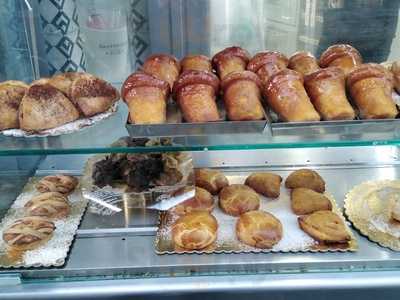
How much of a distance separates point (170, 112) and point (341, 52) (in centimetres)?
50

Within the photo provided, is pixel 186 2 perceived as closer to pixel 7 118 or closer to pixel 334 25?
pixel 334 25

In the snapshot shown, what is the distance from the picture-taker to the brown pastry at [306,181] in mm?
1354

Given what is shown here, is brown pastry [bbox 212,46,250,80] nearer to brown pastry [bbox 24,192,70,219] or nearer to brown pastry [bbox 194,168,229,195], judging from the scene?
brown pastry [bbox 194,168,229,195]

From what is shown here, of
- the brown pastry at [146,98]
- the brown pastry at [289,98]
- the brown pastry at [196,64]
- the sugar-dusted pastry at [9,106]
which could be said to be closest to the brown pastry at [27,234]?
the sugar-dusted pastry at [9,106]

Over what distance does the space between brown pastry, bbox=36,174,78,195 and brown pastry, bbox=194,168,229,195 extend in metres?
0.39

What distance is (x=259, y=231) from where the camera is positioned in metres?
1.15

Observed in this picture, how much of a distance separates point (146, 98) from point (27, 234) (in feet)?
1.65

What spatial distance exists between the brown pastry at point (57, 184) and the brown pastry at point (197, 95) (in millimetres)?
539

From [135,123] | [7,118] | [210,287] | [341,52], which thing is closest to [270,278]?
[210,287]

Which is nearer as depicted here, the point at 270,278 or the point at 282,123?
the point at 282,123

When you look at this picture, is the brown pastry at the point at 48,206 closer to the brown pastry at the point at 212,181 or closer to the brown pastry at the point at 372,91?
the brown pastry at the point at 212,181

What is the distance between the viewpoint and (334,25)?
5.07ft

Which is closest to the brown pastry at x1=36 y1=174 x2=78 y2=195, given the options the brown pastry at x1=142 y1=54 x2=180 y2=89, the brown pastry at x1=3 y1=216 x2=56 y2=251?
the brown pastry at x1=3 y1=216 x2=56 y2=251

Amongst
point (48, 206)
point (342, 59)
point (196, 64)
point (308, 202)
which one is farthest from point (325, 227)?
point (48, 206)
